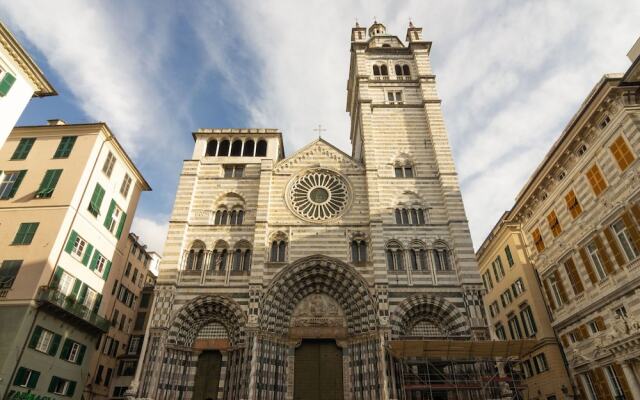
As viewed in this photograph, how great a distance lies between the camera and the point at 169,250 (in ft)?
76.7

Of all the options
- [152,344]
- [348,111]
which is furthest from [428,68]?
[152,344]

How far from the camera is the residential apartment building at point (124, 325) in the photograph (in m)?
26.1

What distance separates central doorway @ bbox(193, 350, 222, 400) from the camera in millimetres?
20609

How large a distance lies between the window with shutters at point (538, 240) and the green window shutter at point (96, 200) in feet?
84.9

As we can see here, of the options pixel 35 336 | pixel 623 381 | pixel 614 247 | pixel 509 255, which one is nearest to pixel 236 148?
pixel 35 336

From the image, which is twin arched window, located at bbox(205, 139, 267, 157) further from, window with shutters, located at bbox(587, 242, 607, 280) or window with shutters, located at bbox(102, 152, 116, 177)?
window with shutters, located at bbox(587, 242, 607, 280)

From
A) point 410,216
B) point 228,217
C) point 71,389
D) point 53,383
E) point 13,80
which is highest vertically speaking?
point 13,80

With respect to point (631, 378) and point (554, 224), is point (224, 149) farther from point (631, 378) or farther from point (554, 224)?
point (631, 378)

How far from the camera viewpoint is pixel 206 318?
22.3 metres

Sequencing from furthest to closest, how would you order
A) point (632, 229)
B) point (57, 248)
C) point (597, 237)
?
point (57, 248) → point (597, 237) → point (632, 229)

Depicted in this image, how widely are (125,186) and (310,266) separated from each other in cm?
1321

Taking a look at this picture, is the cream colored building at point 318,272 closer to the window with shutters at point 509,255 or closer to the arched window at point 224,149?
the arched window at point 224,149

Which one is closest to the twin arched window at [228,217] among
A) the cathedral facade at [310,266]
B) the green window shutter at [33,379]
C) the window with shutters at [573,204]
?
the cathedral facade at [310,266]

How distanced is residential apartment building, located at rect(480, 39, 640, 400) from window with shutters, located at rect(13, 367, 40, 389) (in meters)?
25.3
